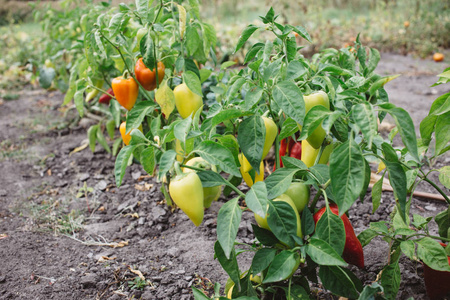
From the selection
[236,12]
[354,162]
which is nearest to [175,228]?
[354,162]

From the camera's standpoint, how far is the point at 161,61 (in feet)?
5.17

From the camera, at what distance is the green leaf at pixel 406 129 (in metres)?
0.77

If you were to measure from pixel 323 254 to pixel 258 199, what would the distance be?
18 cm

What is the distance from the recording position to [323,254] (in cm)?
83

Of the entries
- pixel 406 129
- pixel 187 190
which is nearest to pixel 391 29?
pixel 406 129

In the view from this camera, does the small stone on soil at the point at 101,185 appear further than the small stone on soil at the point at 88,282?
Yes

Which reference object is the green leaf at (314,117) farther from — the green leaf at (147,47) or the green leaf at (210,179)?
the green leaf at (147,47)

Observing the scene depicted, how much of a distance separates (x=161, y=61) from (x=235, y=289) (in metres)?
0.95

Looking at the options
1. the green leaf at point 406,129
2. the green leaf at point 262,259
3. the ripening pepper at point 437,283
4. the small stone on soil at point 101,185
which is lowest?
the small stone on soil at point 101,185

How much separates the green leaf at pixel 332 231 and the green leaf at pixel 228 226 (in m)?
0.20

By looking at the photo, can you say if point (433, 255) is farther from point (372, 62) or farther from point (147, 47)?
point (147, 47)

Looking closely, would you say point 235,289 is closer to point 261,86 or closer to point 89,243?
point 261,86

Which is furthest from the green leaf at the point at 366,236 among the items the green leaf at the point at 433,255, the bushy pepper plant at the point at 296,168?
the green leaf at the point at 433,255

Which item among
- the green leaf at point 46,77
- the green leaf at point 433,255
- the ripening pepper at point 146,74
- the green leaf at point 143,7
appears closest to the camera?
the green leaf at point 433,255
